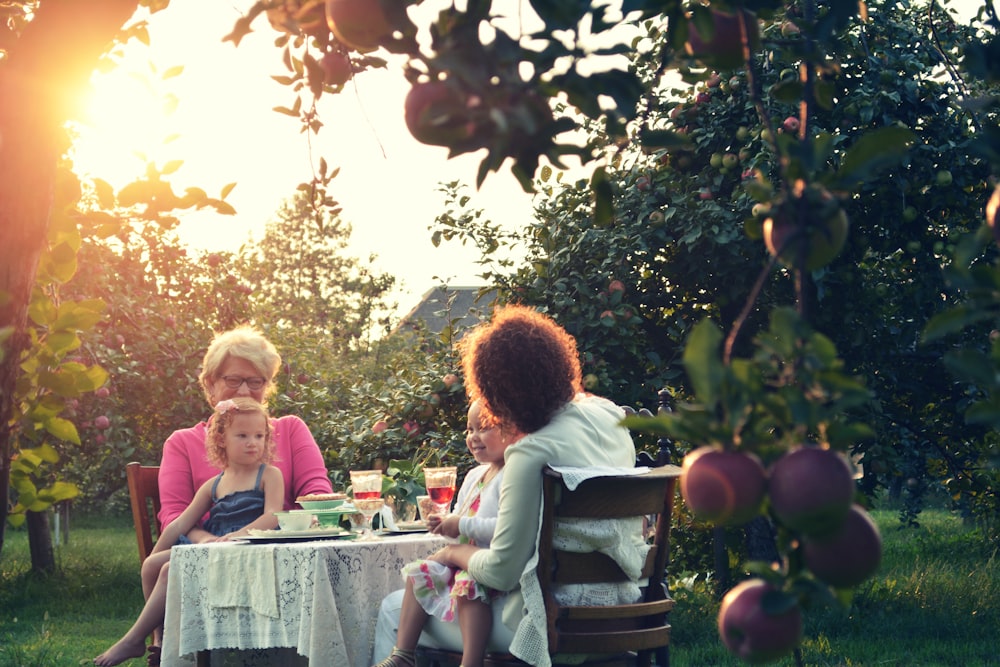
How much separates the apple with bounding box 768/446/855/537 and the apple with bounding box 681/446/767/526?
0.05 feet

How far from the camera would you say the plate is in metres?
3.44

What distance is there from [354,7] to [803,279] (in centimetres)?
49

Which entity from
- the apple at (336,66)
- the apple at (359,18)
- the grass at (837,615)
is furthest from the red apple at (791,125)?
the apple at (359,18)

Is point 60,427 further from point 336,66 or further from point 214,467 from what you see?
point 214,467

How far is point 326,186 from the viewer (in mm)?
1925

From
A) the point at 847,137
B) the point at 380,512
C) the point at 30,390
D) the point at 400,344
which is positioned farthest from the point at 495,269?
the point at 400,344

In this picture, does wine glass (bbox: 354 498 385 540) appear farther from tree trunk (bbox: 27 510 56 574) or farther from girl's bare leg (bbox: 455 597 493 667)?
tree trunk (bbox: 27 510 56 574)

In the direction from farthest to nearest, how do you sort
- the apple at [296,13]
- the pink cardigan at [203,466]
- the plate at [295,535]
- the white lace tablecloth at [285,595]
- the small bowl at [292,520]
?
the pink cardigan at [203,466] < the small bowl at [292,520] < the plate at [295,535] < the white lace tablecloth at [285,595] < the apple at [296,13]

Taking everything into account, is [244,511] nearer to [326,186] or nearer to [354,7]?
[326,186]

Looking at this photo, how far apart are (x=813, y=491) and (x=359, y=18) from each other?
1.92ft

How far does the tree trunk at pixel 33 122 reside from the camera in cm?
138

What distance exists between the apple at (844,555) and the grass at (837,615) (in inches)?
152

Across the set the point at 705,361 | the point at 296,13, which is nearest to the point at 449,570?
the point at 296,13

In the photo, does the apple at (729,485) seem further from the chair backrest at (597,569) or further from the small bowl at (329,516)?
the small bowl at (329,516)
